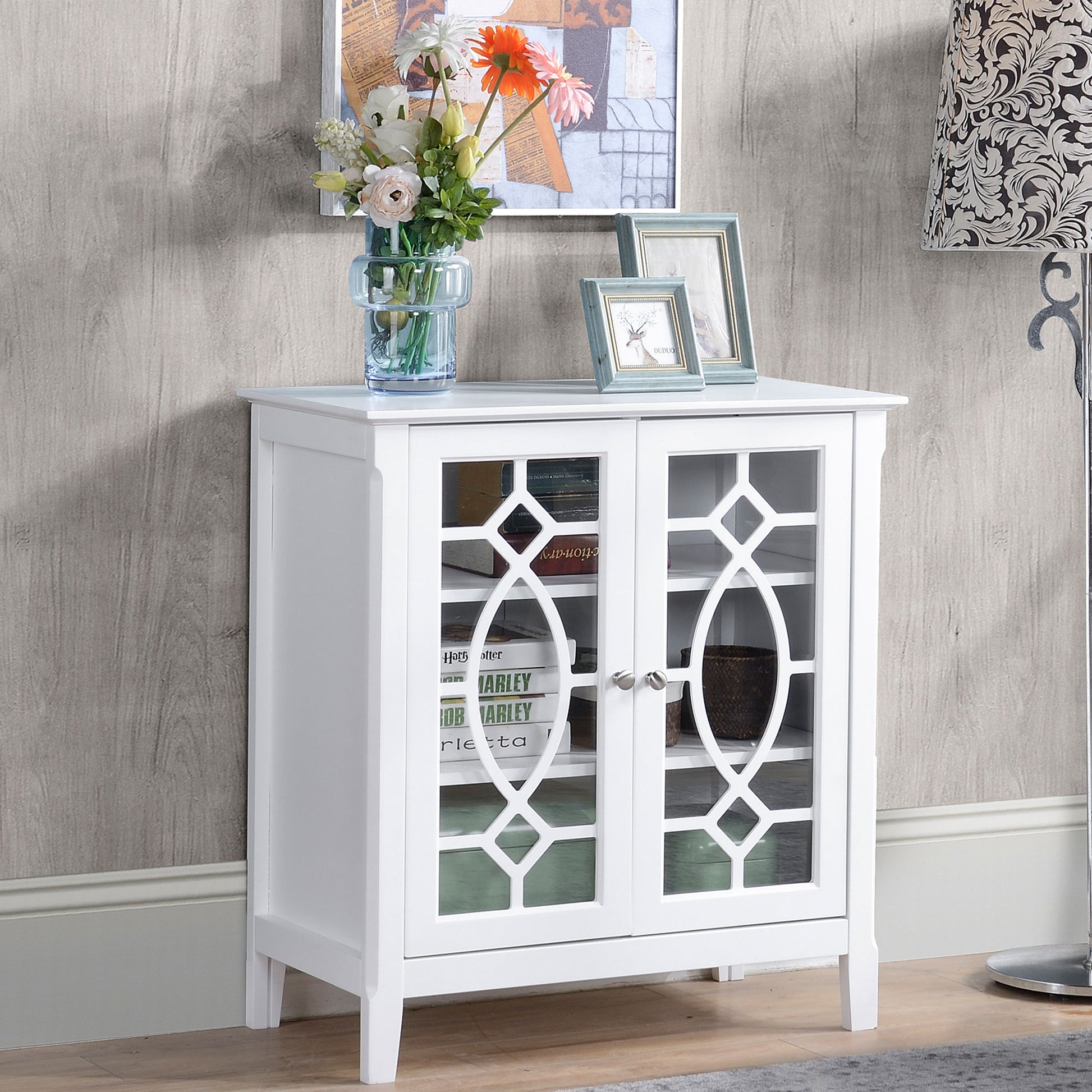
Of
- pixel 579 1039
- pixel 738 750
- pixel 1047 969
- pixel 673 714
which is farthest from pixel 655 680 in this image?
pixel 1047 969

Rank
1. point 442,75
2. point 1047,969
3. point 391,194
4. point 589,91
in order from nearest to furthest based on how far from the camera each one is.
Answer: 1. point 391,194
2. point 442,75
3. point 589,91
4. point 1047,969

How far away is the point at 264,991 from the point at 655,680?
0.75m

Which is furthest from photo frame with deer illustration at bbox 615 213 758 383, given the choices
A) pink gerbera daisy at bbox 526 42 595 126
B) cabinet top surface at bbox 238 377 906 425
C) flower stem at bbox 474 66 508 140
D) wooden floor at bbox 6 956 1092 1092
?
wooden floor at bbox 6 956 1092 1092

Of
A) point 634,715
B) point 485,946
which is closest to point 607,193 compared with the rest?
point 634,715

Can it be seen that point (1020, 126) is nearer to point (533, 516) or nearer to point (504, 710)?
point (533, 516)

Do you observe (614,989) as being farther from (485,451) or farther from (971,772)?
(485,451)

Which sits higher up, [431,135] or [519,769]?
[431,135]

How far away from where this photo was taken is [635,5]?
269cm

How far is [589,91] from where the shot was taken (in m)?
2.68

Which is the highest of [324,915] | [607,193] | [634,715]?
[607,193]

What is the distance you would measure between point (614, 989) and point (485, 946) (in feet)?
1.67

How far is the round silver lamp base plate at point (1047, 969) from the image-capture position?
2.79 metres

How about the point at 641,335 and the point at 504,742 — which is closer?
the point at 504,742

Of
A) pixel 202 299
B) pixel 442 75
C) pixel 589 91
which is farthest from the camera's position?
pixel 589 91
